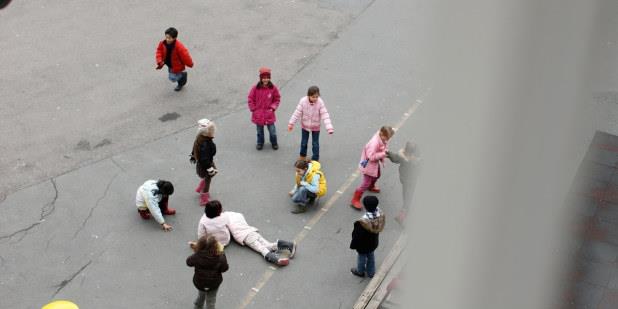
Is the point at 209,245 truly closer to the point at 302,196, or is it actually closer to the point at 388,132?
the point at 302,196

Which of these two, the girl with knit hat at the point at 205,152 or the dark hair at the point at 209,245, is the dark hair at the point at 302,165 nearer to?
the girl with knit hat at the point at 205,152

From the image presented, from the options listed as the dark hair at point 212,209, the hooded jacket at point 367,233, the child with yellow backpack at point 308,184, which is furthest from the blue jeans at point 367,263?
the dark hair at point 212,209

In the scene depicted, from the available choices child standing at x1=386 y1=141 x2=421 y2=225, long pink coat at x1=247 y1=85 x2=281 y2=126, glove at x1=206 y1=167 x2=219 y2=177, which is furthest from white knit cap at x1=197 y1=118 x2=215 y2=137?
child standing at x1=386 y1=141 x2=421 y2=225

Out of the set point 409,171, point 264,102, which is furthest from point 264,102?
point 409,171

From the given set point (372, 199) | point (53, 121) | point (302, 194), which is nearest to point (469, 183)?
point (372, 199)

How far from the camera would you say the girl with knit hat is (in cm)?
841

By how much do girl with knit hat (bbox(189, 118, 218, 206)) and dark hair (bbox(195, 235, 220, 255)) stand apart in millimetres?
1816

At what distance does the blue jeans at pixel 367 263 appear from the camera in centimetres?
781

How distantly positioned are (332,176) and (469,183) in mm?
9007

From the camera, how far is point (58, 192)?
30.3ft

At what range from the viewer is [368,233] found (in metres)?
7.46

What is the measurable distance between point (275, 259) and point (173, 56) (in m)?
3.87

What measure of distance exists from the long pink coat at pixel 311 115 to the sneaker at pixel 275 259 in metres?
1.71

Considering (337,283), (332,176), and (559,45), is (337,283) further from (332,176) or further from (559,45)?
(559,45)
